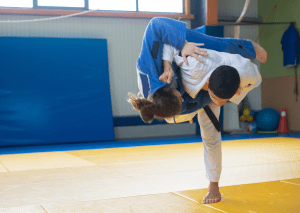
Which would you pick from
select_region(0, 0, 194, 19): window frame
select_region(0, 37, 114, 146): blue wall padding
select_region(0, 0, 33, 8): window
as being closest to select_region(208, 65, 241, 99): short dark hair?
select_region(0, 37, 114, 146): blue wall padding

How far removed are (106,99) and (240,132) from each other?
11.5 feet

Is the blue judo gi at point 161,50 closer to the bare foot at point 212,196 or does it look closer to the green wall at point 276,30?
the bare foot at point 212,196

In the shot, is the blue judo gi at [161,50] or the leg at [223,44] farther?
Answer: the leg at [223,44]

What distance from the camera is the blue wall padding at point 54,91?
6.54 m

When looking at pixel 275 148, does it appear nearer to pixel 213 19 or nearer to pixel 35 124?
pixel 213 19

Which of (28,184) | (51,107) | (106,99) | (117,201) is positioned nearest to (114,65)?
(106,99)

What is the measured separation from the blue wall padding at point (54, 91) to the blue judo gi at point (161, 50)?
512 cm

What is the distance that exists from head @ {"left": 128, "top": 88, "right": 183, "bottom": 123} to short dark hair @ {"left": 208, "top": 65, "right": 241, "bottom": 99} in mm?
209

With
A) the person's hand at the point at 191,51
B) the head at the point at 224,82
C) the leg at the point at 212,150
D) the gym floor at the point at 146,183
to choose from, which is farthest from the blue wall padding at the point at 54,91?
the head at the point at 224,82

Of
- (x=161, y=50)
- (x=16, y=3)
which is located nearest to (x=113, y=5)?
(x=16, y=3)

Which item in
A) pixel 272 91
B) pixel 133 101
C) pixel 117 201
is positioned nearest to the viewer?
pixel 133 101

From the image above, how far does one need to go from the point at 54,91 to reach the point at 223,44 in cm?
527

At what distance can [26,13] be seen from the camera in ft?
22.6

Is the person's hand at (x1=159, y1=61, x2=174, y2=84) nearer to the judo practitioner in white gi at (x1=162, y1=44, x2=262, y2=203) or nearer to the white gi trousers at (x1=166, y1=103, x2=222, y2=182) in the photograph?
the judo practitioner in white gi at (x1=162, y1=44, x2=262, y2=203)
